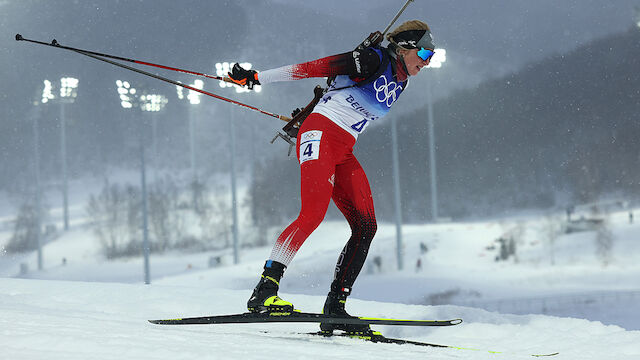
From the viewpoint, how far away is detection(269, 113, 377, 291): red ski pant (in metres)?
3.26

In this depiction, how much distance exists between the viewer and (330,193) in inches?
131

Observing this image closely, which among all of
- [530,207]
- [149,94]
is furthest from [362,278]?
[530,207]

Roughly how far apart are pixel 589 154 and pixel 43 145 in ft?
193

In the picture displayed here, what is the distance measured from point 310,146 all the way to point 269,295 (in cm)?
84

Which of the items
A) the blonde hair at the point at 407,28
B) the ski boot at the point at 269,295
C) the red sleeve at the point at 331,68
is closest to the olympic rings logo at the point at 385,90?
the red sleeve at the point at 331,68

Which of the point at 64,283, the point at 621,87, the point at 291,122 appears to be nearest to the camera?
the point at 291,122

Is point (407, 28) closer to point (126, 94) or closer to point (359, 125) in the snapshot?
point (359, 125)

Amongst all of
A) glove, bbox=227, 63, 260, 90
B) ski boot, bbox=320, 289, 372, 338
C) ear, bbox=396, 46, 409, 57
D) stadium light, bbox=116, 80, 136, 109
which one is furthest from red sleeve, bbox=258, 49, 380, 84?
stadium light, bbox=116, 80, 136, 109

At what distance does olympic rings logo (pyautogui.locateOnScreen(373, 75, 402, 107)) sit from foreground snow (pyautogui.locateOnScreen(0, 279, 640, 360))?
1375mm

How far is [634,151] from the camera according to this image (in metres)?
57.7

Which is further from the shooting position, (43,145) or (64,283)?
(43,145)

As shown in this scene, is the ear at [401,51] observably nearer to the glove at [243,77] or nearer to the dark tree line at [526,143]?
the glove at [243,77]

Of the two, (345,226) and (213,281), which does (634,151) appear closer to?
(345,226)

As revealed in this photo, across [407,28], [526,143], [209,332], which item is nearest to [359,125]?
[407,28]
